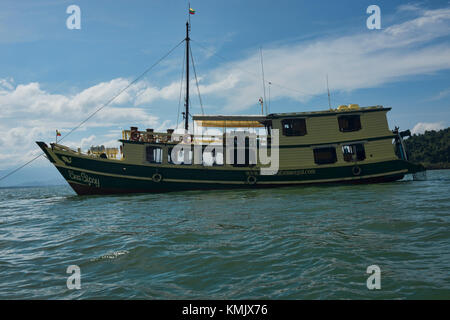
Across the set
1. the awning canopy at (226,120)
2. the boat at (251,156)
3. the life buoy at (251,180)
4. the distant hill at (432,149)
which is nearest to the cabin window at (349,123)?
the boat at (251,156)

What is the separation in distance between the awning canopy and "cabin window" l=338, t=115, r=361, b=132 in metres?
4.90

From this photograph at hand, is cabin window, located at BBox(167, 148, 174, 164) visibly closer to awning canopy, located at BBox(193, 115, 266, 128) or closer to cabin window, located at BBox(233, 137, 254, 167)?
awning canopy, located at BBox(193, 115, 266, 128)

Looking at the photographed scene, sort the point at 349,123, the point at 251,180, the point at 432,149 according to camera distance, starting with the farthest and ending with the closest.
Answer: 1. the point at 432,149
2. the point at 349,123
3. the point at 251,180

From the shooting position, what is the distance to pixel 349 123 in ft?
60.1

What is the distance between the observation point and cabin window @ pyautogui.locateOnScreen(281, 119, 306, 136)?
59.4ft

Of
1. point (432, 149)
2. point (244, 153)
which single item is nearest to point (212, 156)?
point (244, 153)

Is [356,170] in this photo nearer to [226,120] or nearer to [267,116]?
[267,116]

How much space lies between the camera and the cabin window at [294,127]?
712 inches

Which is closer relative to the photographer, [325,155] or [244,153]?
[244,153]

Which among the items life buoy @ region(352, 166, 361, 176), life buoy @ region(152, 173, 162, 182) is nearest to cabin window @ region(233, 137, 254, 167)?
life buoy @ region(152, 173, 162, 182)

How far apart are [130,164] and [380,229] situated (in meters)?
14.0

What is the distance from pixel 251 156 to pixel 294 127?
3.34m
